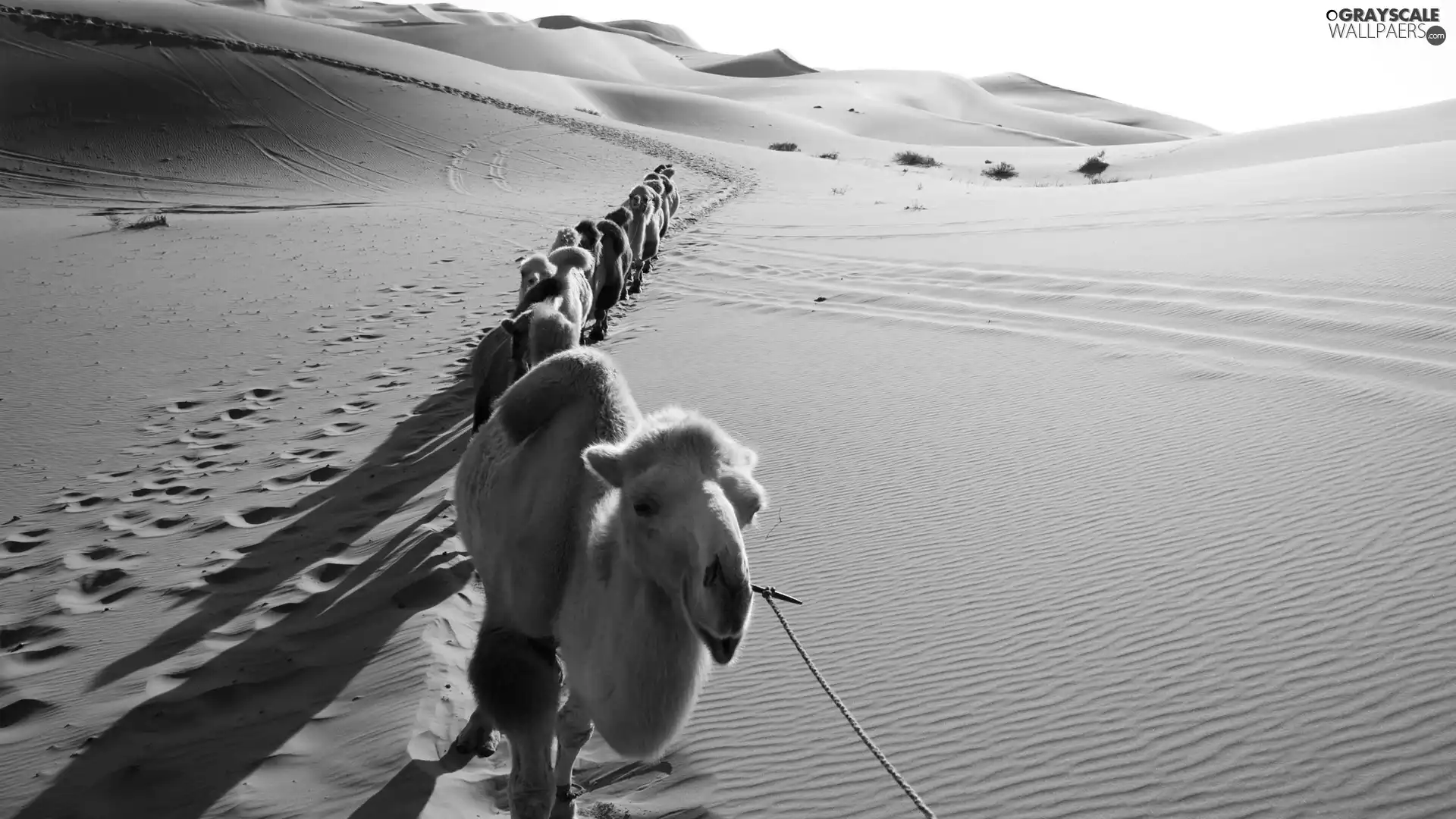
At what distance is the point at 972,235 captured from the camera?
16.2m

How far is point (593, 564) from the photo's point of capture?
271cm

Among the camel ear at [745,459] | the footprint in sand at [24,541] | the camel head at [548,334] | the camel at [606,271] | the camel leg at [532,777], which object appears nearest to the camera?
the camel ear at [745,459]

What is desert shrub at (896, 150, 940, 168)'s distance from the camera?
41.5m

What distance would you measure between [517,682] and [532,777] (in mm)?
335

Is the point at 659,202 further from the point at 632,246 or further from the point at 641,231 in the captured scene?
the point at 632,246

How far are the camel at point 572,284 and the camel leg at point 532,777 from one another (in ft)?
12.8

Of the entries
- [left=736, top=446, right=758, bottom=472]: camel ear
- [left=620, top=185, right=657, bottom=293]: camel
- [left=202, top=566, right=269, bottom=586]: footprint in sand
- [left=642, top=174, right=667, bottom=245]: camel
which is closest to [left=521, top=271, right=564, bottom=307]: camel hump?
[left=202, top=566, right=269, bottom=586]: footprint in sand

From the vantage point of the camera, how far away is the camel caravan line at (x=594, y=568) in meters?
2.27

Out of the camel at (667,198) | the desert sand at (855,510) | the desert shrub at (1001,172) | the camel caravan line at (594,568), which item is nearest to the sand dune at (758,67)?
the desert shrub at (1001,172)

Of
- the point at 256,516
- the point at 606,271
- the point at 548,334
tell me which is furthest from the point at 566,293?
the point at 606,271

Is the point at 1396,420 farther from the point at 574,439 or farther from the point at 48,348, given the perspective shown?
the point at 48,348

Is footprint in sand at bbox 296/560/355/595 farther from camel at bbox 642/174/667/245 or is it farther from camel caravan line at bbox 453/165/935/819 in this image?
camel at bbox 642/174/667/245

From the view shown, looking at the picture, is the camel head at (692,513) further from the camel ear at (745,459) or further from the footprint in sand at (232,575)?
the footprint in sand at (232,575)

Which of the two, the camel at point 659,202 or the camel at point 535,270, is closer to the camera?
the camel at point 535,270
